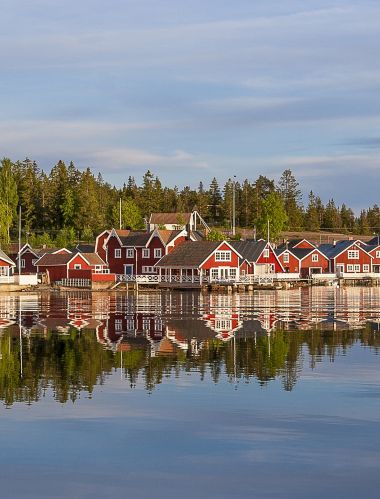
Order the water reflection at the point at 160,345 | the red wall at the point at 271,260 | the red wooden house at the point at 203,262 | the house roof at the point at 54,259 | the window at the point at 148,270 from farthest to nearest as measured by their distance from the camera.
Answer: the red wall at the point at 271,260, the window at the point at 148,270, the house roof at the point at 54,259, the red wooden house at the point at 203,262, the water reflection at the point at 160,345

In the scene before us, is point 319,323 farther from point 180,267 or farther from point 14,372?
point 180,267

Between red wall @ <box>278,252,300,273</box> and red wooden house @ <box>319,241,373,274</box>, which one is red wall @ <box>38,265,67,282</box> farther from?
red wooden house @ <box>319,241,373,274</box>

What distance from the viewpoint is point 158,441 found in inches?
686

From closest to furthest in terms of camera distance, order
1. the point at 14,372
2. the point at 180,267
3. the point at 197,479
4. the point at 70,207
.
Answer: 1. the point at 197,479
2. the point at 14,372
3. the point at 180,267
4. the point at 70,207

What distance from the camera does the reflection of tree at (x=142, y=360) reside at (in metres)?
23.9

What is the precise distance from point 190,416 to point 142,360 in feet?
30.0

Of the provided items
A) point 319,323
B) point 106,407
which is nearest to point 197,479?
point 106,407

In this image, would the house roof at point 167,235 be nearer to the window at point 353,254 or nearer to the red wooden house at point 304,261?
the red wooden house at point 304,261

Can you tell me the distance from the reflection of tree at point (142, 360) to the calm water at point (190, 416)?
55 millimetres

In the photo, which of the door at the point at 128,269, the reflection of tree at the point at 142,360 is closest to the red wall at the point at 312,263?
the door at the point at 128,269

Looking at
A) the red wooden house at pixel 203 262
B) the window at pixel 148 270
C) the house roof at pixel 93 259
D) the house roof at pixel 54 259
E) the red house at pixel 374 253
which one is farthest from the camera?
the red house at pixel 374 253

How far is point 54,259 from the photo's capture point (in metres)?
110

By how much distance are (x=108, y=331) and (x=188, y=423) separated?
71.1ft

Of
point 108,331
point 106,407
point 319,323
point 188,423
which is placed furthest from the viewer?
point 319,323
